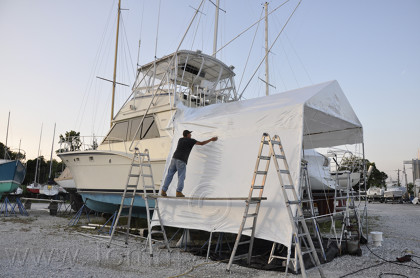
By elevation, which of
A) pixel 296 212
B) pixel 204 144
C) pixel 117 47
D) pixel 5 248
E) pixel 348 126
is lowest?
pixel 5 248

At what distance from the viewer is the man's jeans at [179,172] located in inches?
249

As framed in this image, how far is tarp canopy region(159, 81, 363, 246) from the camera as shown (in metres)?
5.25

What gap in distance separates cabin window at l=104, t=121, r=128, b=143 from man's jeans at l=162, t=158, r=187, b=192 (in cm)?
418

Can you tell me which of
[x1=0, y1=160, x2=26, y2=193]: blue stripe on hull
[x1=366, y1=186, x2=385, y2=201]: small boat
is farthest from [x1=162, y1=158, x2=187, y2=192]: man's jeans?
[x1=366, y1=186, x2=385, y2=201]: small boat

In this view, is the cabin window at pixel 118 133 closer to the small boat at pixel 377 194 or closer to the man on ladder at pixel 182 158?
the man on ladder at pixel 182 158

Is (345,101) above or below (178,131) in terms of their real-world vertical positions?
above

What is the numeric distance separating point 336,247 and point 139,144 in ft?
19.9

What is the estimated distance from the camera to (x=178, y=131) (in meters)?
7.36

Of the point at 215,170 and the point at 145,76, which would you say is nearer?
the point at 215,170

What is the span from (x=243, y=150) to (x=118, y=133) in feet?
19.5

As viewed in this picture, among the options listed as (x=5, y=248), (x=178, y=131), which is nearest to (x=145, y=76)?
(x=178, y=131)

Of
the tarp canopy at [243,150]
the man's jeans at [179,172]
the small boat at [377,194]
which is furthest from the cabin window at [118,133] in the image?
the small boat at [377,194]

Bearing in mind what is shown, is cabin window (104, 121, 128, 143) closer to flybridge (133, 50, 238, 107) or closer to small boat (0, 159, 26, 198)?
flybridge (133, 50, 238, 107)

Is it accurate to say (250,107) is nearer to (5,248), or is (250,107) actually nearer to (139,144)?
(139,144)
